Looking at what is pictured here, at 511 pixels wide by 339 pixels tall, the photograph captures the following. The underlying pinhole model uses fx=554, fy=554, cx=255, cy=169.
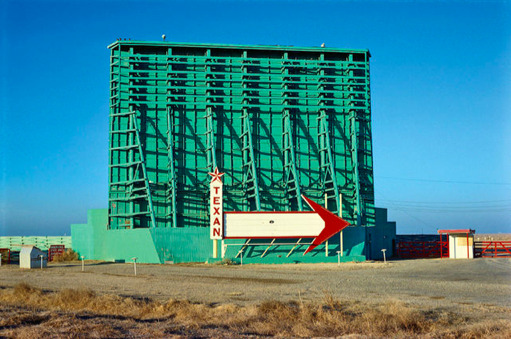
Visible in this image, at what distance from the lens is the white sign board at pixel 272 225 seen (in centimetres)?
4278

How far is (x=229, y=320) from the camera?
16.6 m

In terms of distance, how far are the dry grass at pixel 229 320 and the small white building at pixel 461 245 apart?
33.7 meters

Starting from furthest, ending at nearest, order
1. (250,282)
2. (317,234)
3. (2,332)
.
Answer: (317,234) < (250,282) < (2,332)

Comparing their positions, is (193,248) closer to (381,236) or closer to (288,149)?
(288,149)

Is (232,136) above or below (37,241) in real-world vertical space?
above

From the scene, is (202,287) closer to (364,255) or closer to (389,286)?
(389,286)

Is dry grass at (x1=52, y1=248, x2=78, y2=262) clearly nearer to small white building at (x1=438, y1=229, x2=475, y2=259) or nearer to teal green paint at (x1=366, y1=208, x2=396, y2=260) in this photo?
teal green paint at (x1=366, y1=208, x2=396, y2=260)

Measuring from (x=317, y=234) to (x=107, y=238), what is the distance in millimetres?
18714

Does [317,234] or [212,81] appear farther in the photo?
[212,81]

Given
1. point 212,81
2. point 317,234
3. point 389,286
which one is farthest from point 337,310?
point 212,81

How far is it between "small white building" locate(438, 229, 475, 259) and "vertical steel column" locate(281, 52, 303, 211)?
14.5 m

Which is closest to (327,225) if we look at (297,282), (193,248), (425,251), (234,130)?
(193,248)

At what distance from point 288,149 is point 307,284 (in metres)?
21.6

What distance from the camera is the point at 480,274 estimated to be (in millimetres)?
33406
